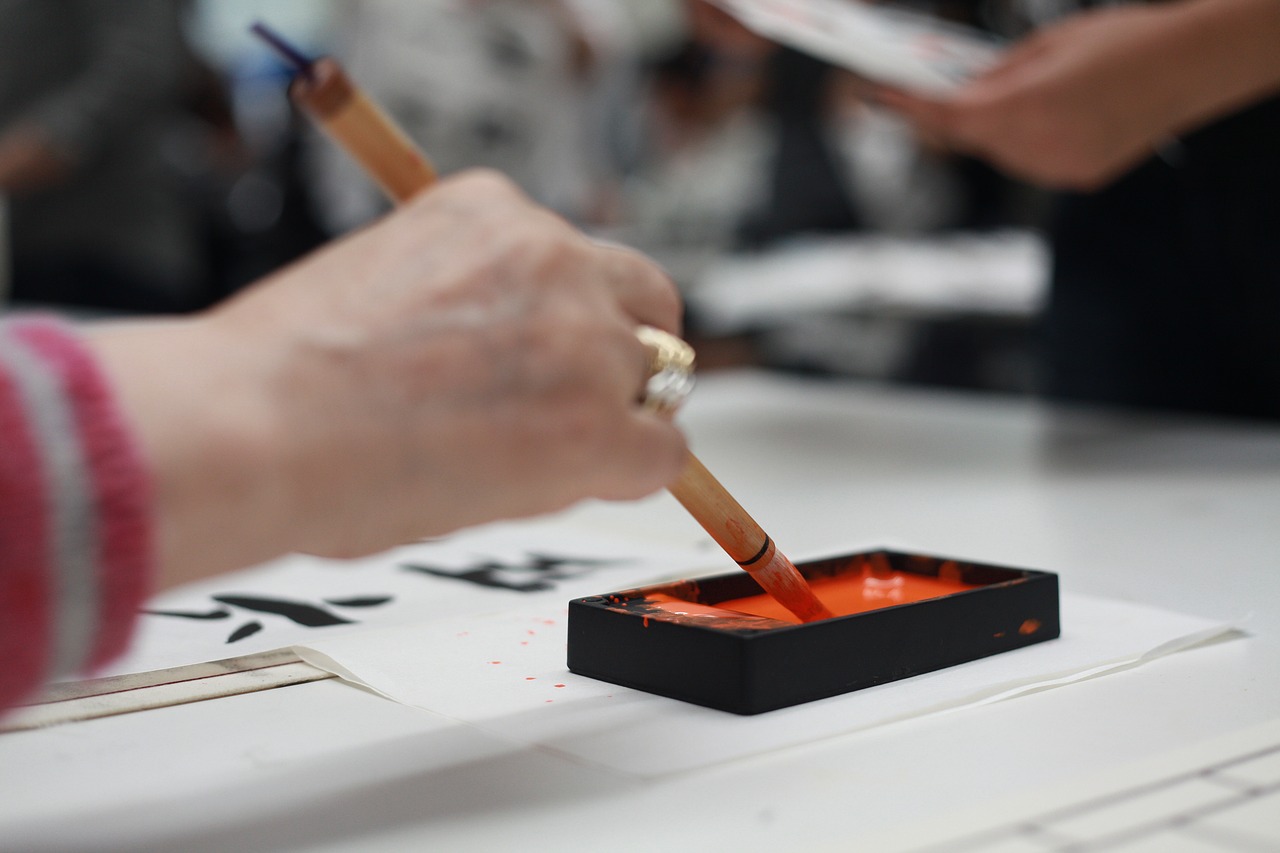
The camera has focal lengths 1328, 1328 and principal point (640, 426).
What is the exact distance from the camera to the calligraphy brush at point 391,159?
1.39ft

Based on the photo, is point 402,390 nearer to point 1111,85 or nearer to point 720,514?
point 720,514

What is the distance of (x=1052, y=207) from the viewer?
142 cm

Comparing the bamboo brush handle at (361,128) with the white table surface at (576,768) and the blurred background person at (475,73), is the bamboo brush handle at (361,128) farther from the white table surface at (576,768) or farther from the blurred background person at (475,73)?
the blurred background person at (475,73)

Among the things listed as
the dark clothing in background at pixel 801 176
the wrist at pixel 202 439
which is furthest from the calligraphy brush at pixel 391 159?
the dark clothing in background at pixel 801 176

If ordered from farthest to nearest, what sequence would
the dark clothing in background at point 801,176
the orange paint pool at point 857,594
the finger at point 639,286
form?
1. the dark clothing in background at point 801,176
2. the orange paint pool at point 857,594
3. the finger at point 639,286

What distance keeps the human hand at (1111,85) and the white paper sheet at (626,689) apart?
0.51m

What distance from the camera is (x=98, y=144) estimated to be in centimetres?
195

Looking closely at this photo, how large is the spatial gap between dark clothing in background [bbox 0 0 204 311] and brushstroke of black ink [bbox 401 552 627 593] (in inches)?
55.8

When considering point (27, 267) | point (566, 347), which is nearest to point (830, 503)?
point (566, 347)

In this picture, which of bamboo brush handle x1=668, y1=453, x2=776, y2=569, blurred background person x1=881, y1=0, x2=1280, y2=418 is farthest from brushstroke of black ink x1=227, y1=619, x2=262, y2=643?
blurred background person x1=881, y1=0, x2=1280, y2=418

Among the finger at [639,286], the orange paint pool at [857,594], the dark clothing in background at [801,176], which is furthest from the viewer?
the dark clothing in background at [801,176]

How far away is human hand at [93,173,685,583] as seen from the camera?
340mm

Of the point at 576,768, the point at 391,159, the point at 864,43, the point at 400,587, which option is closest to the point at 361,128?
the point at 391,159

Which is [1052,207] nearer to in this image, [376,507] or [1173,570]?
[1173,570]
